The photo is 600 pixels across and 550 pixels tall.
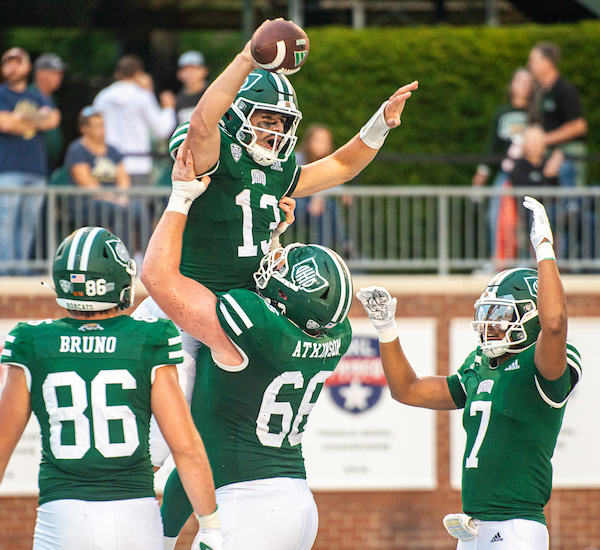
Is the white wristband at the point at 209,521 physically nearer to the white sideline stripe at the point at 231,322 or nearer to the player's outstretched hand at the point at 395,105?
the white sideline stripe at the point at 231,322

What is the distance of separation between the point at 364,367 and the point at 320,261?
4.84 m

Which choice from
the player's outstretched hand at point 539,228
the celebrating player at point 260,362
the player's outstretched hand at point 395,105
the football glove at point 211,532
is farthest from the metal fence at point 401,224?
the football glove at point 211,532

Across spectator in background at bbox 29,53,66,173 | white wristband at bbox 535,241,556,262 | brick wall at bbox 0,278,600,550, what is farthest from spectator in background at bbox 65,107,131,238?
white wristband at bbox 535,241,556,262

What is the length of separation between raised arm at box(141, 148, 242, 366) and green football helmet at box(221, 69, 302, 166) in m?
0.32

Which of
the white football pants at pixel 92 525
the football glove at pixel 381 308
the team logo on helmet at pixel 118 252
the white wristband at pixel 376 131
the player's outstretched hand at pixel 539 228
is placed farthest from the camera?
the white wristband at pixel 376 131

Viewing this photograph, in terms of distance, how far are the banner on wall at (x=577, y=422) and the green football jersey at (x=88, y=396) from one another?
5.50m

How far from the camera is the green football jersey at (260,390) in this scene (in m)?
3.82

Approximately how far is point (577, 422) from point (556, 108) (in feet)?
9.82

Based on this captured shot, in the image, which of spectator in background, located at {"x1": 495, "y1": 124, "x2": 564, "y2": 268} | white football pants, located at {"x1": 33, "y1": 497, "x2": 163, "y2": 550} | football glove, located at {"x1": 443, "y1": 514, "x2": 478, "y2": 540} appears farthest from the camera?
spectator in background, located at {"x1": 495, "y1": 124, "x2": 564, "y2": 268}

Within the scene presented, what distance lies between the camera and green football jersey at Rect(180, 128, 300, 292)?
4.29 m

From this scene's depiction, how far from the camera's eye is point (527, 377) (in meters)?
4.28

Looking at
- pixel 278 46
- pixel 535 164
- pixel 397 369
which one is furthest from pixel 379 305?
pixel 535 164

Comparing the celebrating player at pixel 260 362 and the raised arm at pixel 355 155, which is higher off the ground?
the raised arm at pixel 355 155

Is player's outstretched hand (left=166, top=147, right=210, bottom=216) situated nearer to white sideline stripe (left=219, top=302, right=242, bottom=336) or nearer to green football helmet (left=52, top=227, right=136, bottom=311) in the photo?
green football helmet (left=52, top=227, right=136, bottom=311)
